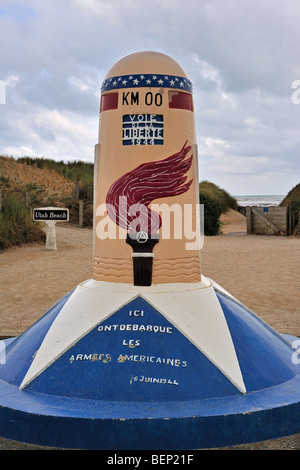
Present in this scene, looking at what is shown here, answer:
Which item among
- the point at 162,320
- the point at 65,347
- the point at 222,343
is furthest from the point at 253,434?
the point at 65,347

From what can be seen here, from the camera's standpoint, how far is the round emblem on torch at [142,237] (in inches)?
163

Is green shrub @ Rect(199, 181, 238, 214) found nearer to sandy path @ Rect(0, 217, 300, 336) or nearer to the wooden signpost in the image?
sandy path @ Rect(0, 217, 300, 336)

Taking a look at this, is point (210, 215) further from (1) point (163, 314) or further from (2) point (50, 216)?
(1) point (163, 314)

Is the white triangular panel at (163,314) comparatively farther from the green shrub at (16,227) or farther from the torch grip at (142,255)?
the green shrub at (16,227)

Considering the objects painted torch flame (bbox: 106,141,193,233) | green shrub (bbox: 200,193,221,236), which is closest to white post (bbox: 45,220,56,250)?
green shrub (bbox: 200,193,221,236)

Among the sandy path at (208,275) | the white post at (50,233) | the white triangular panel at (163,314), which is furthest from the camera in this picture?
the white post at (50,233)

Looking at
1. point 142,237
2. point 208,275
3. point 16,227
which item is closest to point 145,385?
point 142,237

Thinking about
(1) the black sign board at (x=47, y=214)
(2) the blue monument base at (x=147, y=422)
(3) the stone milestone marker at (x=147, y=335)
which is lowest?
(2) the blue monument base at (x=147, y=422)

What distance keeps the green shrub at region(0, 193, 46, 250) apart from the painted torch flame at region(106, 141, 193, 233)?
1272 cm

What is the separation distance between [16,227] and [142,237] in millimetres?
13894

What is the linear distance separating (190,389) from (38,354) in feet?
3.95

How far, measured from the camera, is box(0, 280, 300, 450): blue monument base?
3.18 metres

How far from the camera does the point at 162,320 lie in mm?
3891

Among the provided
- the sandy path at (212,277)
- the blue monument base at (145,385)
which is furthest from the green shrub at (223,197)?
the blue monument base at (145,385)
